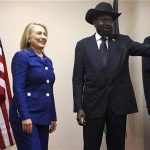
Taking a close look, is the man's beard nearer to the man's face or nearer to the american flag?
the man's face

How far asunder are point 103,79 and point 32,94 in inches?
22.7

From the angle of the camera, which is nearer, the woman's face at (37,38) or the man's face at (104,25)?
the woman's face at (37,38)

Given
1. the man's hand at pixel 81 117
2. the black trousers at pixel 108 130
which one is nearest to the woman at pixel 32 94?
the man's hand at pixel 81 117

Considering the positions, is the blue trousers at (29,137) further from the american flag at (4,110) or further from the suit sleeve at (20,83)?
the american flag at (4,110)

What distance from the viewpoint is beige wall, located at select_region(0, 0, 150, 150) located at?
11.1 feet

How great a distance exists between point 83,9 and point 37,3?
499 millimetres

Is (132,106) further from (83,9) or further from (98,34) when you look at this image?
(83,9)

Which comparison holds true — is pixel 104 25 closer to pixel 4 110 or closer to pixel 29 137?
pixel 29 137

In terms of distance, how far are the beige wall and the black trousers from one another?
3.10 feet

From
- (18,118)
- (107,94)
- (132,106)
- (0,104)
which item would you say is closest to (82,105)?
(107,94)

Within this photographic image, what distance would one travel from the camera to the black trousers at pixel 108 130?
2.51 m

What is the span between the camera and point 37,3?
11.2 feet

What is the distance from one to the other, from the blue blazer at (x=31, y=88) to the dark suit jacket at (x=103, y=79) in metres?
0.31

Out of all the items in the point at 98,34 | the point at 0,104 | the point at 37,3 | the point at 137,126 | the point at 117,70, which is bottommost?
the point at 137,126
